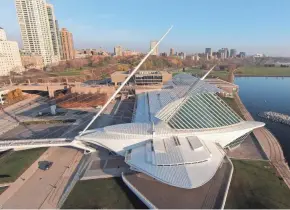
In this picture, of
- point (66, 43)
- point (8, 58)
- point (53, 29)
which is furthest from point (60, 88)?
point (66, 43)

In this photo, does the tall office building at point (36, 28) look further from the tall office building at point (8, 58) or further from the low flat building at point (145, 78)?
the low flat building at point (145, 78)

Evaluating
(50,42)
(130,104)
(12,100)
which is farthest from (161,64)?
(12,100)

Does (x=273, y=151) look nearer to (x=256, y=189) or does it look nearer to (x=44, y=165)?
(x=256, y=189)

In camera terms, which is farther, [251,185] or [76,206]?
[251,185]

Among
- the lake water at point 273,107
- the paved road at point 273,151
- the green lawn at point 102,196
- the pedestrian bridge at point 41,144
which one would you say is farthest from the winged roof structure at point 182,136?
the lake water at point 273,107

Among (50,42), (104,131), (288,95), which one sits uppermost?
(50,42)

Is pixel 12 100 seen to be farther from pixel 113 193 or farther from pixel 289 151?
pixel 289 151
